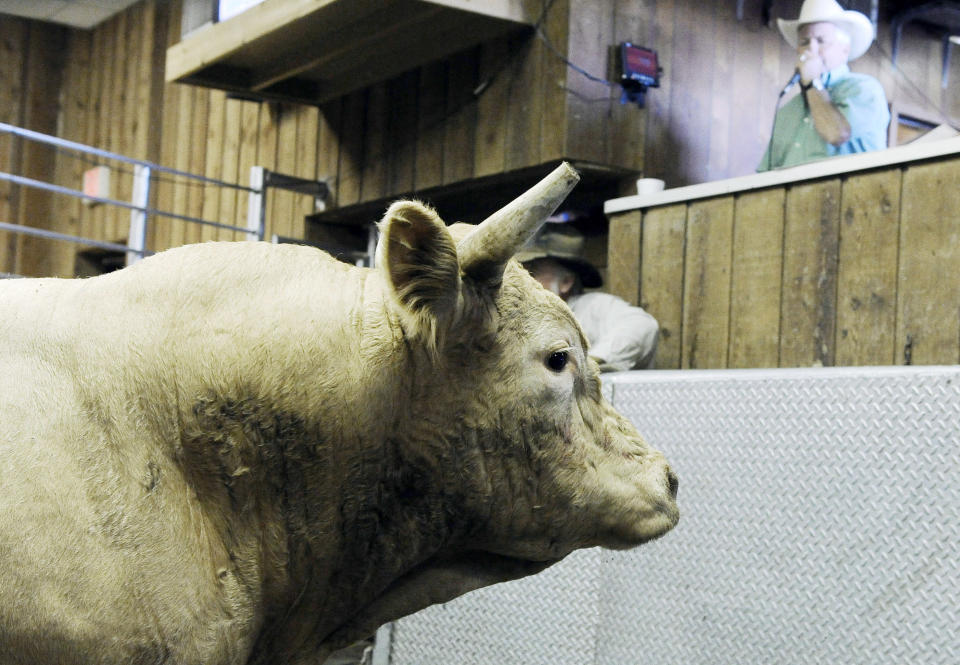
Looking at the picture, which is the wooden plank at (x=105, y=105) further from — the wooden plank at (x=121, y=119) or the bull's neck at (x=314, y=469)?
the bull's neck at (x=314, y=469)

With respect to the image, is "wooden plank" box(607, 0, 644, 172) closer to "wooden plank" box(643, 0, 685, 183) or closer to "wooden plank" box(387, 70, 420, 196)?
"wooden plank" box(643, 0, 685, 183)

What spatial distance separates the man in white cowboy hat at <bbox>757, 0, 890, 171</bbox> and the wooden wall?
1.85 ft

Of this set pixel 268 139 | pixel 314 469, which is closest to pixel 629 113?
pixel 268 139

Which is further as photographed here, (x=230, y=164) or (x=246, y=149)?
(x=230, y=164)

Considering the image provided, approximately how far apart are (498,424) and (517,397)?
0.19 ft

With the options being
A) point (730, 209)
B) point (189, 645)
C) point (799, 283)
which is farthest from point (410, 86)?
point (189, 645)

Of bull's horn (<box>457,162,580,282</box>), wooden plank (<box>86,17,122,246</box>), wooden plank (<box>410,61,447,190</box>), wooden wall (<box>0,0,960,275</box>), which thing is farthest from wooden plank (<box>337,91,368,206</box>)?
bull's horn (<box>457,162,580,282</box>)

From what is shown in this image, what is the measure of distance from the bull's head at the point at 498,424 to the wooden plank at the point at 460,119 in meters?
3.59

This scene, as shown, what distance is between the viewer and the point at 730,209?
167 inches

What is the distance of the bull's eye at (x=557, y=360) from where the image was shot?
6.42ft

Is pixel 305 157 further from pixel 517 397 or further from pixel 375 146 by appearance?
pixel 517 397

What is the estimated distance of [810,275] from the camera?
389cm

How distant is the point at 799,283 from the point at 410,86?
113 inches

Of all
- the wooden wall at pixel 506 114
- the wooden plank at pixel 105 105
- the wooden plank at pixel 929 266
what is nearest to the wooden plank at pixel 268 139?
the wooden wall at pixel 506 114
